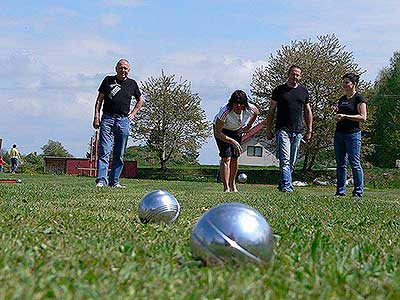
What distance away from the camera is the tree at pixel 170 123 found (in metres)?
63.6

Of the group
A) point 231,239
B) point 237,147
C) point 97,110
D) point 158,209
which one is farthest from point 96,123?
point 231,239

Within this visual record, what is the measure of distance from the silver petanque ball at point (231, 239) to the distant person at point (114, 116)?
10117 millimetres

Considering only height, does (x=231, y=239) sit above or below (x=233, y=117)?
below

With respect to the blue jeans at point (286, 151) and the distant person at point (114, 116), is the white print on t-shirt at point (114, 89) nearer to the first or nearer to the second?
the distant person at point (114, 116)

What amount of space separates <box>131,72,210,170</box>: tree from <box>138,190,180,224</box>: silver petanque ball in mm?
56248

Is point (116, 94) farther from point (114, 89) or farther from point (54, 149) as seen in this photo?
point (54, 149)

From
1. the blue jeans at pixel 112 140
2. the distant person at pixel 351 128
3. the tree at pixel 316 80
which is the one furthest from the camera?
the tree at pixel 316 80

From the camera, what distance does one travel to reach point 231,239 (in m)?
3.44

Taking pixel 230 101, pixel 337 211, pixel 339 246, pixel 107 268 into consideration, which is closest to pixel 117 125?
pixel 230 101

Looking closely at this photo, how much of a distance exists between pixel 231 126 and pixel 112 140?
225cm

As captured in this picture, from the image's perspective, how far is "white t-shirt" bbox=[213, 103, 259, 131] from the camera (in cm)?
1317

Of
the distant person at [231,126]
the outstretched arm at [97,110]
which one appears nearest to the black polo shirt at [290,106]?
the distant person at [231,126]

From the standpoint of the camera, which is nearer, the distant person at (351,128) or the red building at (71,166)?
the distant person at (351,128)

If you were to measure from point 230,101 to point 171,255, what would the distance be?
9514 millimetres
